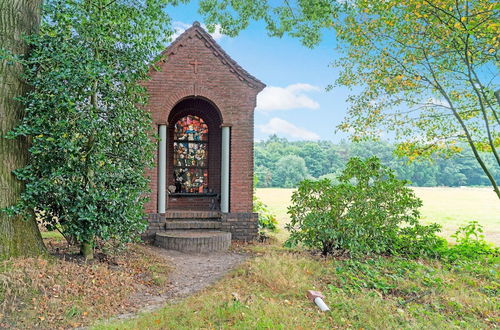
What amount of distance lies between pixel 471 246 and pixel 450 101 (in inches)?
149

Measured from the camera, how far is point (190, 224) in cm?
971

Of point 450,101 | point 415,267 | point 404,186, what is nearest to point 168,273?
point 415,267

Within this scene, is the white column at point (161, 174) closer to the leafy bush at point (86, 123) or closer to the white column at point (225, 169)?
the white column at point (225, 169)

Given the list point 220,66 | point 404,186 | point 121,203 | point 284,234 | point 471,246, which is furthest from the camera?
point 284,234

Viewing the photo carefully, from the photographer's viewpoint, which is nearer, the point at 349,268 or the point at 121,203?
the point at 121,203

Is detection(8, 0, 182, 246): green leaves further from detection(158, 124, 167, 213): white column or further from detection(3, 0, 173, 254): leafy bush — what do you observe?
detection(158, 124, 167, 213): white column

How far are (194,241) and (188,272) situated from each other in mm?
1807

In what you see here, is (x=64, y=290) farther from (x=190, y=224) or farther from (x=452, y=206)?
(x=452, y=206)

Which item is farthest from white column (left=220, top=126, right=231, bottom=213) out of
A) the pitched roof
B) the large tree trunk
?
the large tree trunk

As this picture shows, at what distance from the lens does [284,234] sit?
39.9ft

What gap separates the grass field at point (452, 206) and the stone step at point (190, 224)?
663cm

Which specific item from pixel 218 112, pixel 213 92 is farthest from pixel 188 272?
pixel 213 92

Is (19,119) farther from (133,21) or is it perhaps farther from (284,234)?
(284,234)

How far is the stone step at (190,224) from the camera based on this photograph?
9633 mm
